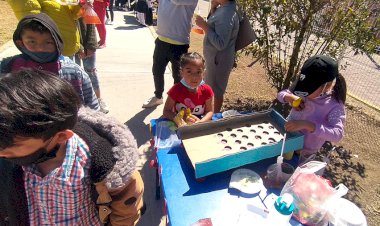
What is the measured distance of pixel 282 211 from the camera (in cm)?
131

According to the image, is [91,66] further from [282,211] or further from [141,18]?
[141,18]

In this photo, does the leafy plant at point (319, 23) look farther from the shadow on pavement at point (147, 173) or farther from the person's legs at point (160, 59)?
the shadow on pavement at point (147, 173)

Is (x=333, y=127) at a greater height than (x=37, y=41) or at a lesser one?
lesser

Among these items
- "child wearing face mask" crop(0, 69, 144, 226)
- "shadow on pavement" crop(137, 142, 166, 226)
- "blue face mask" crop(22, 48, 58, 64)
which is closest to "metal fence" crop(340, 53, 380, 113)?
"shadow on pavement" crop(137, 142, 166, 226)

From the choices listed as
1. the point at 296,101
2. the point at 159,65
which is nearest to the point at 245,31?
the point at 159,65

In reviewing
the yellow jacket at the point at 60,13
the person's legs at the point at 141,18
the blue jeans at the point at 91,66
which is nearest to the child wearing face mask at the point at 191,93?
the yellow jacket at the point at 60,13

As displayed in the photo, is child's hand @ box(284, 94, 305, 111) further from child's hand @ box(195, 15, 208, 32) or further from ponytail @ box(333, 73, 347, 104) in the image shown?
child's hand @ box(195, 15, 208, 32)

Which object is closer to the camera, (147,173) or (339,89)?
(339,89)

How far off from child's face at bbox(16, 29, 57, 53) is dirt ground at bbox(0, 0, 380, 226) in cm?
213

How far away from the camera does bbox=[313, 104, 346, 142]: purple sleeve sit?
5.86ft

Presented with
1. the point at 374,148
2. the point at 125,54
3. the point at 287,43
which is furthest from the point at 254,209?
the point at 125,54

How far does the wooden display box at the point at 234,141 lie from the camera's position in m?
1.61

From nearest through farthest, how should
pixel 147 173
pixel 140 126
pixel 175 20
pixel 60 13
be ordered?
pixel 60 13
pixel 147 173
pixel 175 20
pixel 140 126

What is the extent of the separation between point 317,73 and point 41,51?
5.69 ft
